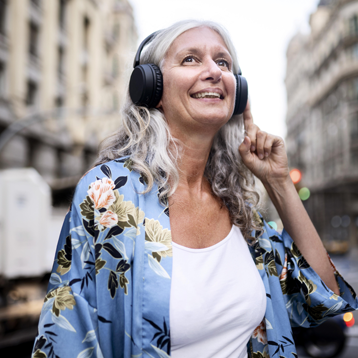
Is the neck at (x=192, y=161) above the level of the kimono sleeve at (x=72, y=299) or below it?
above

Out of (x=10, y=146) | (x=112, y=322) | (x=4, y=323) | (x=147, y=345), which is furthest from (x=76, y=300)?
(x=10, y=146)

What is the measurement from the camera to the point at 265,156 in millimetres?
1854

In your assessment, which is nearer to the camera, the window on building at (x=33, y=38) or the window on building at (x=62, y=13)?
the window on building at (x=33, y=38)

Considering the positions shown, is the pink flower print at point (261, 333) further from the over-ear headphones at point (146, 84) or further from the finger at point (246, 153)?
the over-ear headphones at point (146, 84)

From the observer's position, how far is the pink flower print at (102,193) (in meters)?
1.30

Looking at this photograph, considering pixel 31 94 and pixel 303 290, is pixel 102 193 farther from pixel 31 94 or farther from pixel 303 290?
pixel 31 94

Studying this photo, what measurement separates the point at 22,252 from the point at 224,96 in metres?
8.76

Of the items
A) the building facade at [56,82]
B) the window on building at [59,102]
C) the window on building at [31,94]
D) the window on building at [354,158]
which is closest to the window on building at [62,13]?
the building facade at [56,82]

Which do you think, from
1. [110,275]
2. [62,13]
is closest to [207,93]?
[110,275]

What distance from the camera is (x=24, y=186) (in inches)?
362

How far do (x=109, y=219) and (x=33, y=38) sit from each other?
2181 cm

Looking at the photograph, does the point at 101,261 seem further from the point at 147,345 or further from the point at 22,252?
the point at 22,252

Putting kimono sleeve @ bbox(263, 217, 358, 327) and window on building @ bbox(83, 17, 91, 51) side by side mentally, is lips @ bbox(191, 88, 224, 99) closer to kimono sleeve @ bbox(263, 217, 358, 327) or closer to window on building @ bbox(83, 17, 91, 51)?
kimono sleeve @ bbox(263, 217, 358, 327)

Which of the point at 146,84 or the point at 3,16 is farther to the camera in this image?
the point at 3,16
